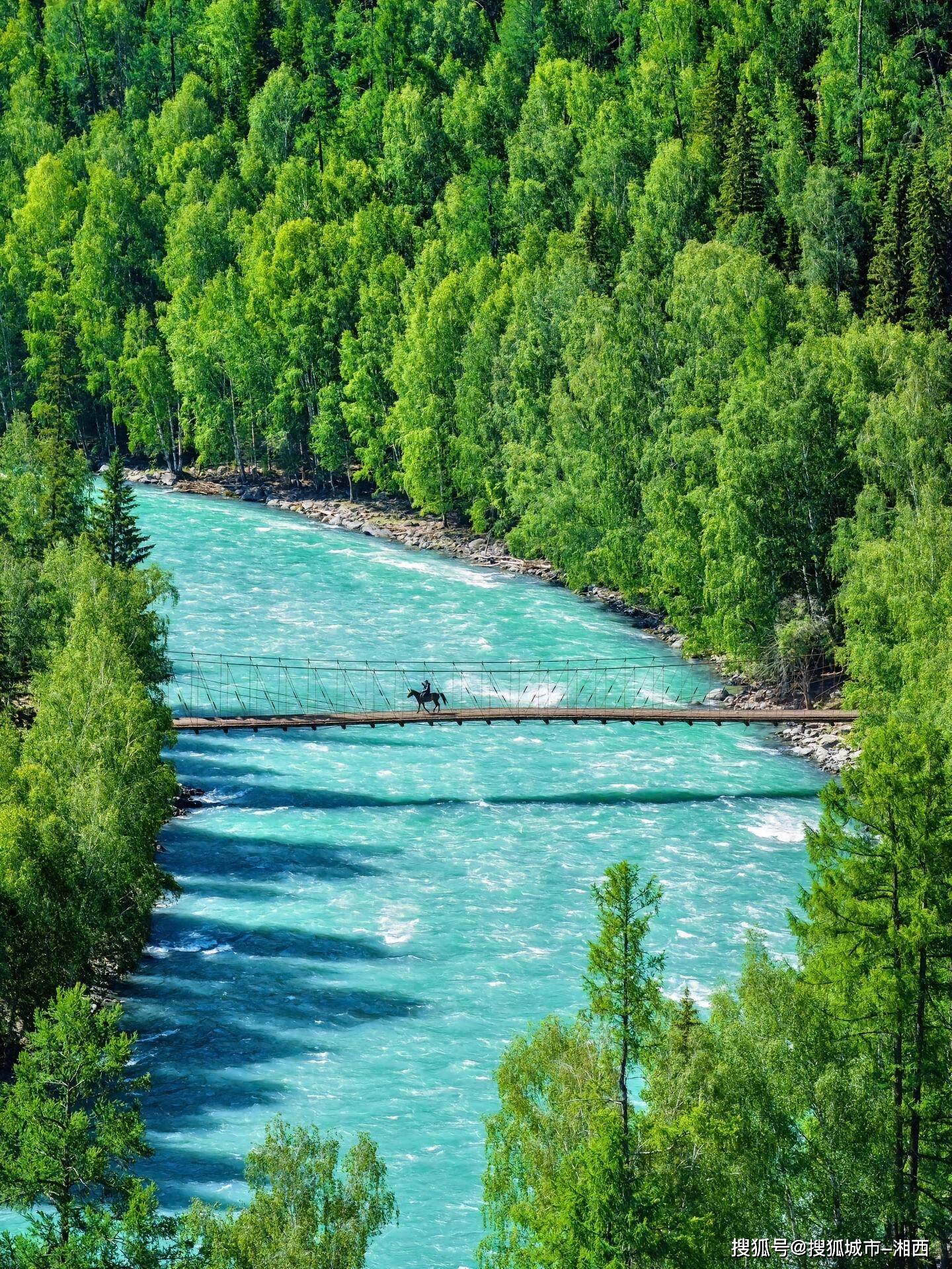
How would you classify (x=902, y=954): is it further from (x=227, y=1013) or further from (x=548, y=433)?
(x=548, y=433)

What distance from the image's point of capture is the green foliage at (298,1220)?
18.2m

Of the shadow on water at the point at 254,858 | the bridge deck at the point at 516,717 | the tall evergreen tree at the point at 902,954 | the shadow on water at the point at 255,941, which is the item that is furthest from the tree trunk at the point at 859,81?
the tall evergreen tree at the point at 902,954

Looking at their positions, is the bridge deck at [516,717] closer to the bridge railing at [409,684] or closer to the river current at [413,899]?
the river current at [413,899]

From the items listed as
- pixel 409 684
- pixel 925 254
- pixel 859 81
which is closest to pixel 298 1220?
pixel 409 684

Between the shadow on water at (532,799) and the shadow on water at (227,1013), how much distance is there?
708 cm

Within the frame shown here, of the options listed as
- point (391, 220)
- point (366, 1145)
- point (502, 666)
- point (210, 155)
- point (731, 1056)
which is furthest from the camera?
point (210, 155)

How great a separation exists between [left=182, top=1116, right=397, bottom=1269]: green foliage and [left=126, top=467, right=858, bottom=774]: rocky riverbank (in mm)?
29801

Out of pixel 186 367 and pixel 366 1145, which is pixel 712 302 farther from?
pixel 366 1145

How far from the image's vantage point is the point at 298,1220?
18.5 meters

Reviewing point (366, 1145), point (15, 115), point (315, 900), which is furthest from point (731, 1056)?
point (15, 115)

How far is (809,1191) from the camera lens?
2053cm

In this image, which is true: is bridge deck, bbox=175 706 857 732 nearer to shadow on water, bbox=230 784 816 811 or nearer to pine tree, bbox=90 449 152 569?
shadow on water, bbox=230 784 816 811

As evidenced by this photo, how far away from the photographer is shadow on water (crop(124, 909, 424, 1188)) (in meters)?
30.9

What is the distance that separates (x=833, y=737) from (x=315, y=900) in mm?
17472
